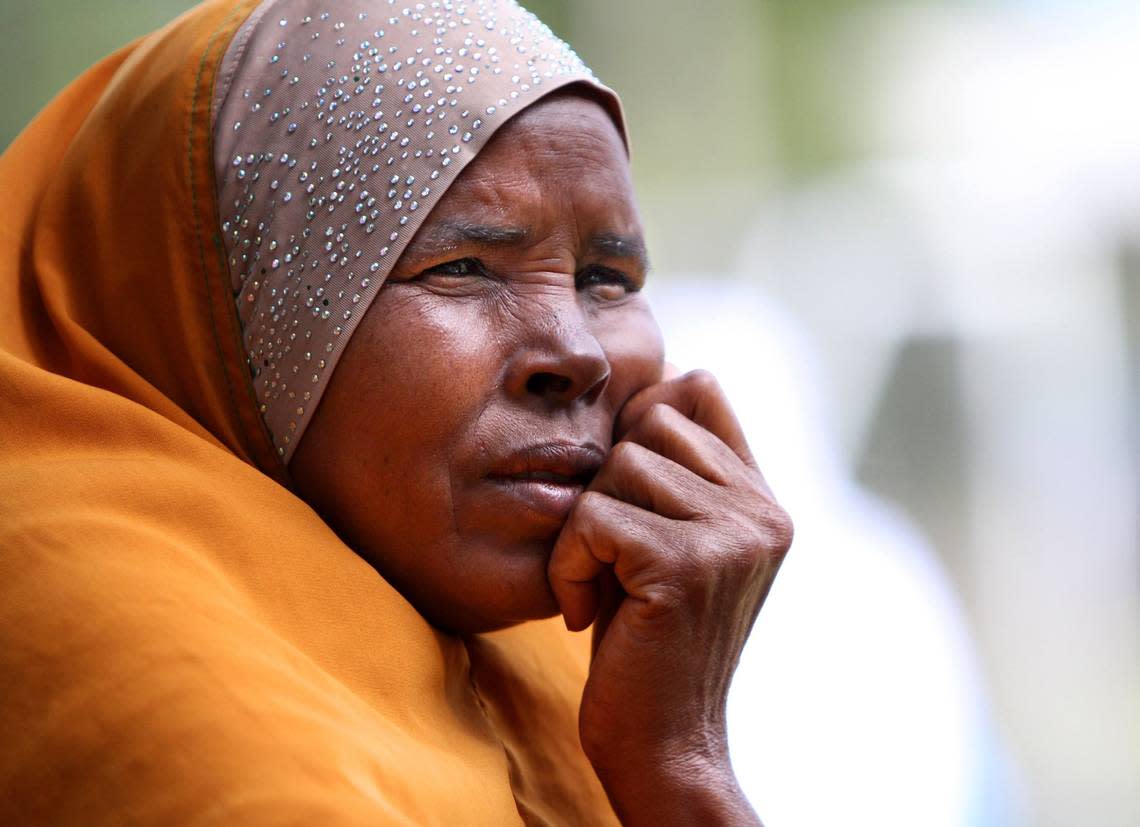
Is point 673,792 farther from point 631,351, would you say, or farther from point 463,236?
point 463,236

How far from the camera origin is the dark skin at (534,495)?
150 centimetres

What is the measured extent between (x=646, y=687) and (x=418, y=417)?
0.39 meters

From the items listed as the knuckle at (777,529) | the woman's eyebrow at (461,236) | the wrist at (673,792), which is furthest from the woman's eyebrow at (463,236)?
the wrist at (673,792)

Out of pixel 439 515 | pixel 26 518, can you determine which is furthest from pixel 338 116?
pixel 26 518

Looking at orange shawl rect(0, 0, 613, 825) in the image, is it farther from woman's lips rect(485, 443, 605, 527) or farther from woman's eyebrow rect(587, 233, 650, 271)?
woman's eyebrow rect(587, 233, 650, 271)

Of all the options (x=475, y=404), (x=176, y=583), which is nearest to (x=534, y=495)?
(x=475, y=404)

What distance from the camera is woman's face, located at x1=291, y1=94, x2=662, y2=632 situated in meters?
1.50

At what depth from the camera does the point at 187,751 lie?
1.12m

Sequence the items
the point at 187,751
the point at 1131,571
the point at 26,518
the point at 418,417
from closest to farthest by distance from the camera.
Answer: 1. the point at 187,751
2. the point at 26,518
3. the point at 418,417
4. the point at 1131,571

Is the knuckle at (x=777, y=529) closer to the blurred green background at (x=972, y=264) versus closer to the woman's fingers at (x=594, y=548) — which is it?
the woman's fingers at (x=594, y=548)

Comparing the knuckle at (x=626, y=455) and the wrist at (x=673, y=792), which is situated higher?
the knuckle at (x=626, y=455)

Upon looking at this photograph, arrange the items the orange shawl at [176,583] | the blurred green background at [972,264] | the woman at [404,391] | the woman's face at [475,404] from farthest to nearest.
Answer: the blurred green background at [972,264]
the woman's face at [475,404]
the woman at [404,391]
the orange shawl at [176,583]

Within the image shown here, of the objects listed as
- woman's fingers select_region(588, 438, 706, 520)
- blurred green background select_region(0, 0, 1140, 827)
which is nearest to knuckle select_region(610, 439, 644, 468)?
woman's fingers select_region(588, 438, 706, 520)

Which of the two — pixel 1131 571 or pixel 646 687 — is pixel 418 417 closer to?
pixel 646 687
